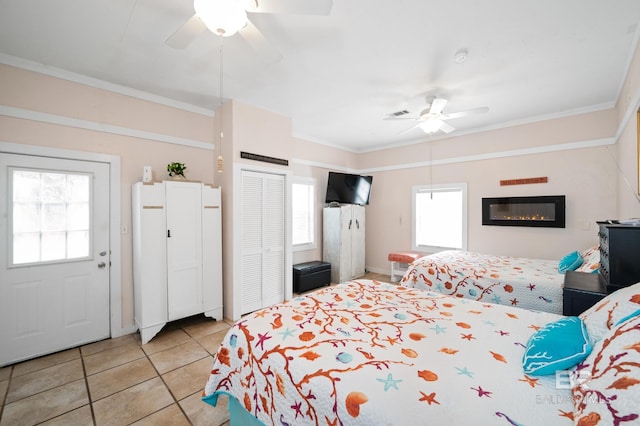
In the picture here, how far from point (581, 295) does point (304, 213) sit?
399 centimetres

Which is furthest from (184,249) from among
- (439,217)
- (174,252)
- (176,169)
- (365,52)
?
(439,217)

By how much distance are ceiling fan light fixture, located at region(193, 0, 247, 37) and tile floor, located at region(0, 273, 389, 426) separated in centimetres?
252

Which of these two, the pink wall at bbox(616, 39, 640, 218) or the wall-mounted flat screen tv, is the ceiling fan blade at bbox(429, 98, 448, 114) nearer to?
the pink wall at bbox(616, 39, 640, 218)

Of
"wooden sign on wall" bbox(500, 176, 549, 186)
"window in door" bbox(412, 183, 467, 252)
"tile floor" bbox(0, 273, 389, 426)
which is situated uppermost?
"wooden sign on wall" bbox(500, 176, 549, 186)

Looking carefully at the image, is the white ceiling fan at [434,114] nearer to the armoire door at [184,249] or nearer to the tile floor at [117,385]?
the armoire door at [184,249]

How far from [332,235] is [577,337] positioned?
4141 mm

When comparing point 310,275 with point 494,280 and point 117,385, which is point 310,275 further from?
point 117,385

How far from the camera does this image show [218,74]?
110 inches

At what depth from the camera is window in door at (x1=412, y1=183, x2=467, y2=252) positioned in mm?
4754

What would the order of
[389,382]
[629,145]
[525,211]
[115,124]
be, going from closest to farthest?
1. [389,382]
2. [629,145]
3. [115,124]
4. [525,211]

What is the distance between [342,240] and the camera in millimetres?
5070

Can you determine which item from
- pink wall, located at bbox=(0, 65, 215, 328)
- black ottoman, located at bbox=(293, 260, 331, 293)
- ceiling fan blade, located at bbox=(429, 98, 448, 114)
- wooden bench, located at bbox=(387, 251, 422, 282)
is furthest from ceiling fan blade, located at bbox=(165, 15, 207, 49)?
wooden bench, located at bbox=(387, 251, 422, 282)

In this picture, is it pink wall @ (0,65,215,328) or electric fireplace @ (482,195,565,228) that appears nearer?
pink wall @ (0,65,215,328)

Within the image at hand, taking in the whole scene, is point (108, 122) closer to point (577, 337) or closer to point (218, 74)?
point (218, 74)
